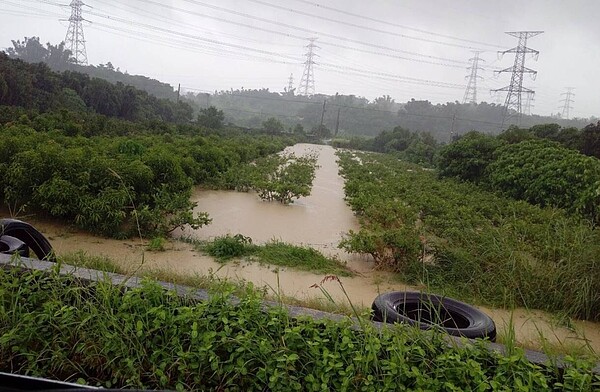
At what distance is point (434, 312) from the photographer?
122 inches

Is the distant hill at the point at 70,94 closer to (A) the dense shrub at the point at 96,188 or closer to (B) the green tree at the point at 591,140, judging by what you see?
(A) the dense shrub at the point at 96,188

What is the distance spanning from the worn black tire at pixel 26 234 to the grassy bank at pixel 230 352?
1.39m

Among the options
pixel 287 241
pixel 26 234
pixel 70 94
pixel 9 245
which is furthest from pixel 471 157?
pixel 70 94

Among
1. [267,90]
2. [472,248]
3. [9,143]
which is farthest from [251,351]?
[267,90]

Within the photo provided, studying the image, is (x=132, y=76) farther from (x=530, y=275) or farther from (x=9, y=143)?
(x=530, y=275)

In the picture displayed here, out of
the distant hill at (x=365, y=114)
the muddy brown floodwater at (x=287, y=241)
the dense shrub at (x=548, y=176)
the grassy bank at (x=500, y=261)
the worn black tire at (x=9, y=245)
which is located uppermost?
the distant hill at (x=365, y=114)

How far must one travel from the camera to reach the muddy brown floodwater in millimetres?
4623

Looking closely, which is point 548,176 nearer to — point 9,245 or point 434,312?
point 434,312

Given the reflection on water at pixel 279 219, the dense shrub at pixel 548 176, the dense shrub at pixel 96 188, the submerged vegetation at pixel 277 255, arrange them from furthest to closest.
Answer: the dense shrub at pixel 548 176 < the reflection on water at pixel 279 219 < the dense shrub at pixel 96 188 < the submerged vegetation at pixel 277 255

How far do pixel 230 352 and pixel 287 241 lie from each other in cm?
560

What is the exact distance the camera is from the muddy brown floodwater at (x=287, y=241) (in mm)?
4623

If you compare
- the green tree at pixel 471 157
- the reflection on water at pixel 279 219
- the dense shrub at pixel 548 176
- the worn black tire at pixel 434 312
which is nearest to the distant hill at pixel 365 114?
the green tree at pixel 471 157

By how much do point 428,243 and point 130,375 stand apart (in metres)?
5.04

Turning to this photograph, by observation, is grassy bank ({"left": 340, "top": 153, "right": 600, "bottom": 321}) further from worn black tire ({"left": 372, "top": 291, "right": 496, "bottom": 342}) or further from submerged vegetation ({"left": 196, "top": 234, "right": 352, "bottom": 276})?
worn black tire ({"left": 372, "top": 291, "right": 496, "bottom": 342})
